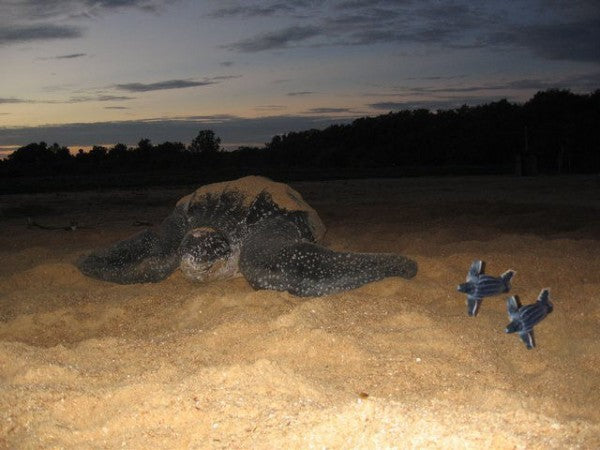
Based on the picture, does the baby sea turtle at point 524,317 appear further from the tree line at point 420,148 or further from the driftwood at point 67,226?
the tree line at point 420,148

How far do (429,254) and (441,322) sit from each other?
1627 mm

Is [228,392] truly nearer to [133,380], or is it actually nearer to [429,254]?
[133,380]

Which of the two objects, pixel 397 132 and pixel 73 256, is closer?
pixel 73 256

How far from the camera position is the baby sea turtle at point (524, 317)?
85.2 inches

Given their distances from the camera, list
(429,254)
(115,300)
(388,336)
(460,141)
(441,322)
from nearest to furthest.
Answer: (388,336) → (441,322) → (115,300) → (429,254) → (460,141)

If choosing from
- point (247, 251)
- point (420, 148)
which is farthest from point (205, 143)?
point (247, 251)

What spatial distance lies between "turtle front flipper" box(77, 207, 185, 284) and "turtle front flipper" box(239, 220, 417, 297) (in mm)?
595

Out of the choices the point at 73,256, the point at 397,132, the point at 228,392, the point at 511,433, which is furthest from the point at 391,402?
the point at 397,132

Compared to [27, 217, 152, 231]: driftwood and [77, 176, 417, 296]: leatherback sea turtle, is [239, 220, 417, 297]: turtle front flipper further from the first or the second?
[27, 217, 152, 231]: driftwood

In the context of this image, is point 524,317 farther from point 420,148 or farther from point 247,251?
point 420,148

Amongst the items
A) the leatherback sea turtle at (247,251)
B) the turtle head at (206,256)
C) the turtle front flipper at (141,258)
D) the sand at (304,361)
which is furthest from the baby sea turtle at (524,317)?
the turtle front flipper at (141,258)

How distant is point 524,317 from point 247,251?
2036mm

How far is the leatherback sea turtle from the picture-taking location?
3291mm

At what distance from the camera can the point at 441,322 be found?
2.53 m
